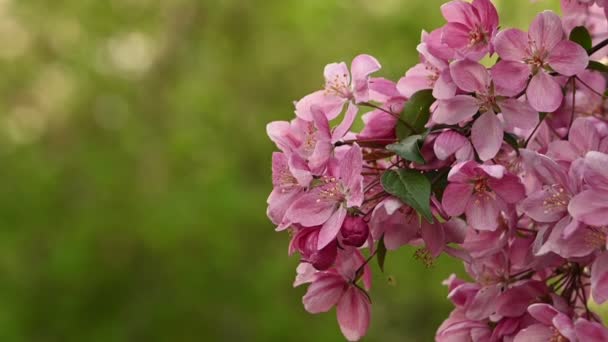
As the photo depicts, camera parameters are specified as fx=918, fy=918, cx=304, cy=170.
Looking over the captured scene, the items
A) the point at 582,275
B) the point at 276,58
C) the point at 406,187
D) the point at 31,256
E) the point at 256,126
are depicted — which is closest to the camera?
the point at 406,187

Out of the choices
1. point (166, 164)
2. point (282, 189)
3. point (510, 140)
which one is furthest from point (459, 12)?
point (166, 164)

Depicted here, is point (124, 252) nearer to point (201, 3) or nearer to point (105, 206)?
point (105, 206)

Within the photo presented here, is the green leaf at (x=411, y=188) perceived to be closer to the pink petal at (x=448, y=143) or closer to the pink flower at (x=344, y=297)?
the pink petal at (x=448, y=143)

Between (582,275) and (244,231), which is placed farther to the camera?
(244,231)

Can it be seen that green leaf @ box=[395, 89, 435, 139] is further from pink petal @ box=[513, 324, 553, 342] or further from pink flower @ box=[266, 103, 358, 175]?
pink petal @ box=[513, 324, 553, 342]

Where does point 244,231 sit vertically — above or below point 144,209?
below

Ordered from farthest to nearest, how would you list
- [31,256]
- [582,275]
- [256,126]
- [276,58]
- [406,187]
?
[276,58] < [256,126] < [31,256] < [582,275] < [406,187]

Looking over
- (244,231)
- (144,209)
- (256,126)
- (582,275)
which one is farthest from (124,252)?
(582,275)
